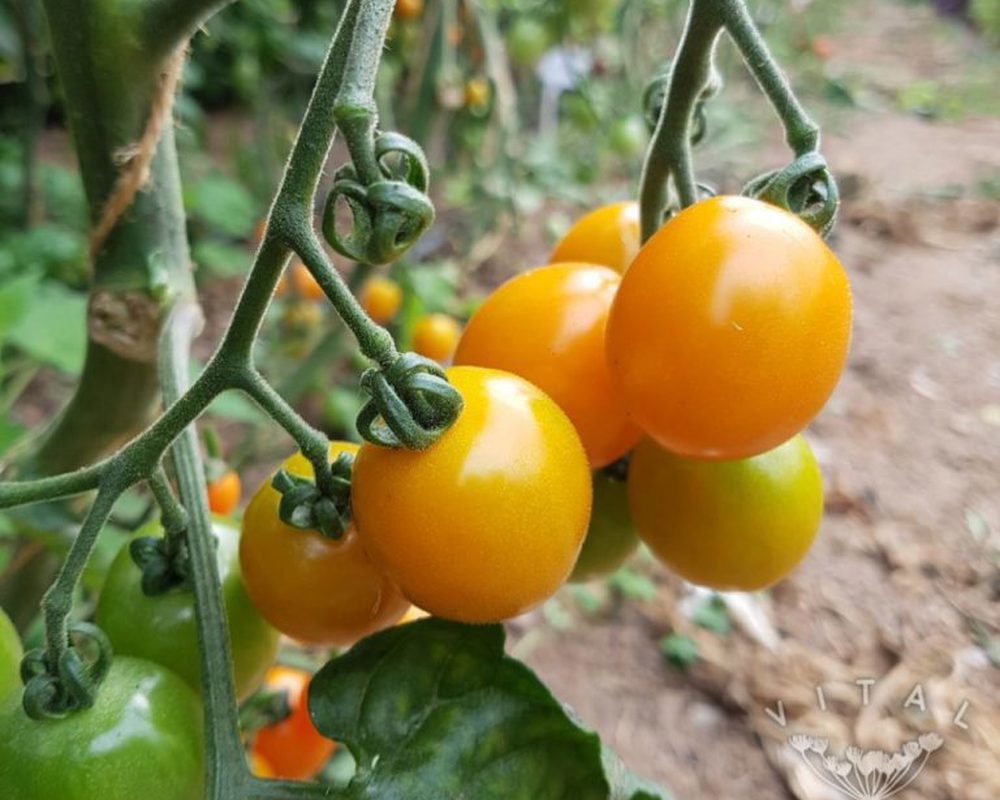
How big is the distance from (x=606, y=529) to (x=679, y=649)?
0.95 m

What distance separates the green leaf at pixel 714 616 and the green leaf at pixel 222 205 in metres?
1.37

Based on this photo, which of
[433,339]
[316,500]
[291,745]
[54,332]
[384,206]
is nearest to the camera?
[384,206]

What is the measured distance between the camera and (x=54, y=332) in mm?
1220

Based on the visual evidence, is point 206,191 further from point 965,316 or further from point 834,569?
point 965,316

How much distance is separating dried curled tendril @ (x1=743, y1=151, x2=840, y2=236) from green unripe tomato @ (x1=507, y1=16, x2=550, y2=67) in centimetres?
176

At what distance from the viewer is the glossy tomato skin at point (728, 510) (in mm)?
487

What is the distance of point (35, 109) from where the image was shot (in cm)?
179

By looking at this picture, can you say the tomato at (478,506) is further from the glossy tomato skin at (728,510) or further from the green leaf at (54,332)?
the green leaf at (54,332)

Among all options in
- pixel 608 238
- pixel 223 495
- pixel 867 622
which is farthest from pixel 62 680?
pixel 867 622

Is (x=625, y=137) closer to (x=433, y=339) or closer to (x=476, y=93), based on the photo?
(x=476, y=93)

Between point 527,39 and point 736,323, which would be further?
point 527,39

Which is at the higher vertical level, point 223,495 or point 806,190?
point 806,190

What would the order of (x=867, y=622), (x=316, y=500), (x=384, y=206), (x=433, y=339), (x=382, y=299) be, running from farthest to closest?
(x=382, y=299), (x=433, y=339), (x=867, y=622), (x=316, y=500), (x=384, y=206)

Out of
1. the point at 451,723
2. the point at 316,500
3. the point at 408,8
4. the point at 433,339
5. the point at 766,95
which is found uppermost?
the point at 766,95
